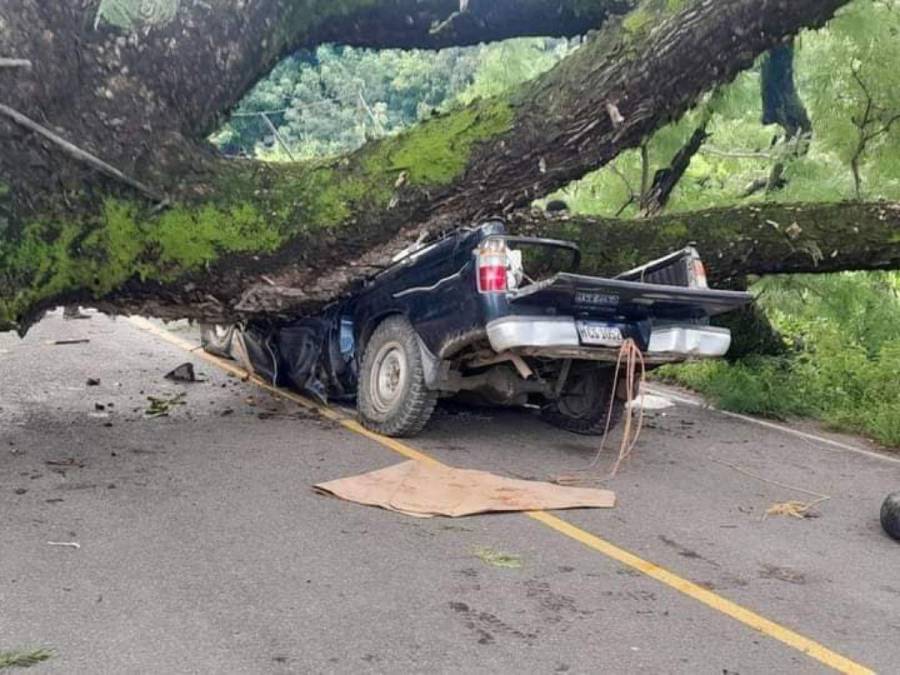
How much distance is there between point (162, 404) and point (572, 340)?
3.88m

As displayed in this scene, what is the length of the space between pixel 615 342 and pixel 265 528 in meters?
2.87

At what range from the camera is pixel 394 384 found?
755 centimetres

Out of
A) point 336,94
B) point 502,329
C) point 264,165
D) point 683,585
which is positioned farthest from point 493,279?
point 336,94

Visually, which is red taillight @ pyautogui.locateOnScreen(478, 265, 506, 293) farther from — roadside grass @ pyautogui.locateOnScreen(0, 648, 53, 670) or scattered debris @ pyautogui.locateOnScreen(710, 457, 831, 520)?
roadside grass @ pyautogui.locateOnScreen(0, 648, 53, 670)

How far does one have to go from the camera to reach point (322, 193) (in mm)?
7676

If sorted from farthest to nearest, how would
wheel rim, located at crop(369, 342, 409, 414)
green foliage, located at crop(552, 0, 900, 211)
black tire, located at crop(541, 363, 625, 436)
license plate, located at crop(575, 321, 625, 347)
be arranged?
1. green foliage, located at crop(552, 0, 900, 211)
2. black tire, located at crop(541, 363, 625, 436)
3. wheel rim, located at crop(369, 342, 409, 414)
4. license plate, located at crop(575, 321, 625, 347)

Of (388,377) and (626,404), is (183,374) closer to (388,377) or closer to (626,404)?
(388,377)

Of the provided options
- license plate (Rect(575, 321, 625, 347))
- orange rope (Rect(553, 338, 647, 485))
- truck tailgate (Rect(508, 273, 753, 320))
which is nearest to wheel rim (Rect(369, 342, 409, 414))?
truck tailgate (Rect(508, 273, 753, 320))

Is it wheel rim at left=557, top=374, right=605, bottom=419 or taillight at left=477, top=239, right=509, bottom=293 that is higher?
taillight at left=477, top=239, right=509, bottom=293

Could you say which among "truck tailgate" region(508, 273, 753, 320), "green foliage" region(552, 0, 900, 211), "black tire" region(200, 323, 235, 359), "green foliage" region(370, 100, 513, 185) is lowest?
"black tire" region(200, 323, 235, 359)

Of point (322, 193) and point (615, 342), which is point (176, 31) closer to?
point (322, 193)

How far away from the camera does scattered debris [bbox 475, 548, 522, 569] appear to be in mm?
4715

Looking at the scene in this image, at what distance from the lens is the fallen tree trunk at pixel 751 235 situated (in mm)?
8547

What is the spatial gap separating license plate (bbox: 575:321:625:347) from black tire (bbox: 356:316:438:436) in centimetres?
122
